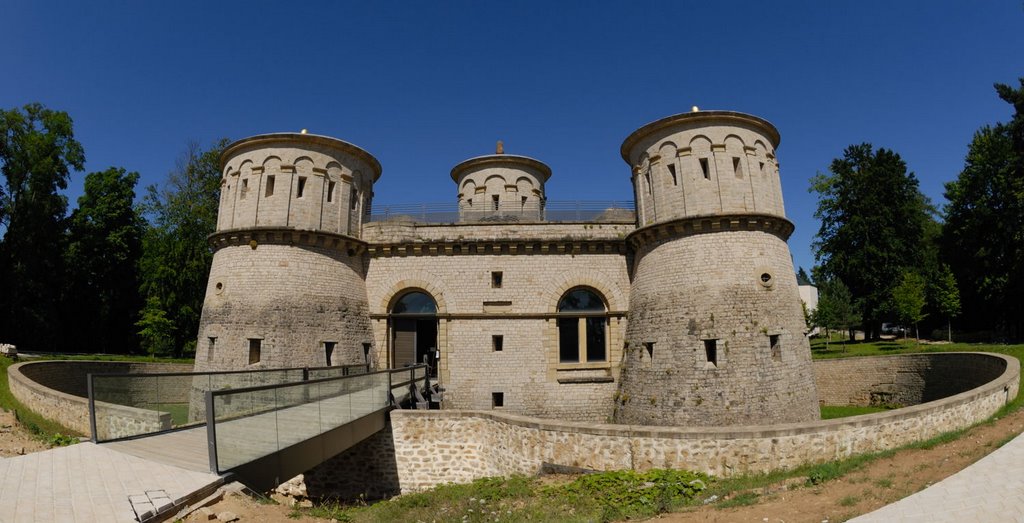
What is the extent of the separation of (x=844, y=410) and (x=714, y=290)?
9681mm

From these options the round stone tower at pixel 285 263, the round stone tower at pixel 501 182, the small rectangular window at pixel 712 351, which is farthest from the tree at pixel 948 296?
the round stone tower at pixel 285 263

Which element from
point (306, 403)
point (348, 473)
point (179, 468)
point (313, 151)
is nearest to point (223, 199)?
point (313, 151)

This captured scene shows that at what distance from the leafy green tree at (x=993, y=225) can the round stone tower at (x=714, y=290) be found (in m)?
18.0

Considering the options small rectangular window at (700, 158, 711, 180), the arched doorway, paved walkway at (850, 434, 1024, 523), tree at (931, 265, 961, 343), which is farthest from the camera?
tree at (931, 265, 961, 343)

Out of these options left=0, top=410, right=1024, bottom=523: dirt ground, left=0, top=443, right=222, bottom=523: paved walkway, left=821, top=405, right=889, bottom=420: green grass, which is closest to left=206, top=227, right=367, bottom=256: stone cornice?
left=0, top=410, right=1024, bottom=523: dirt ground

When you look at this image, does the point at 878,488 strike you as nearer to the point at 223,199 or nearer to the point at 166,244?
the point at 223,199

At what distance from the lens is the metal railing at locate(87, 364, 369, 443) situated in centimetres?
838

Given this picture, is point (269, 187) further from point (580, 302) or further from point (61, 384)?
point (580, 302)

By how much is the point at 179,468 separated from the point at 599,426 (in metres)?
8.24

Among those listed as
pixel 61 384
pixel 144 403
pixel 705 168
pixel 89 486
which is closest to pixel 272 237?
pixel 144 403

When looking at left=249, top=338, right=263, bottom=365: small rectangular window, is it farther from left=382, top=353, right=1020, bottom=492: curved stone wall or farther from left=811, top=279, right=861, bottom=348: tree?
left=811, top=279, right=861, bottom=348: tree

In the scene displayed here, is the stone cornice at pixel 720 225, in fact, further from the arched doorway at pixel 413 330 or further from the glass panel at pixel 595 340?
the arched doorway at pixel 413 330

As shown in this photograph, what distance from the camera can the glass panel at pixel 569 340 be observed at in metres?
19.2

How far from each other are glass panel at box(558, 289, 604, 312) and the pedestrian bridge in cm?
945
